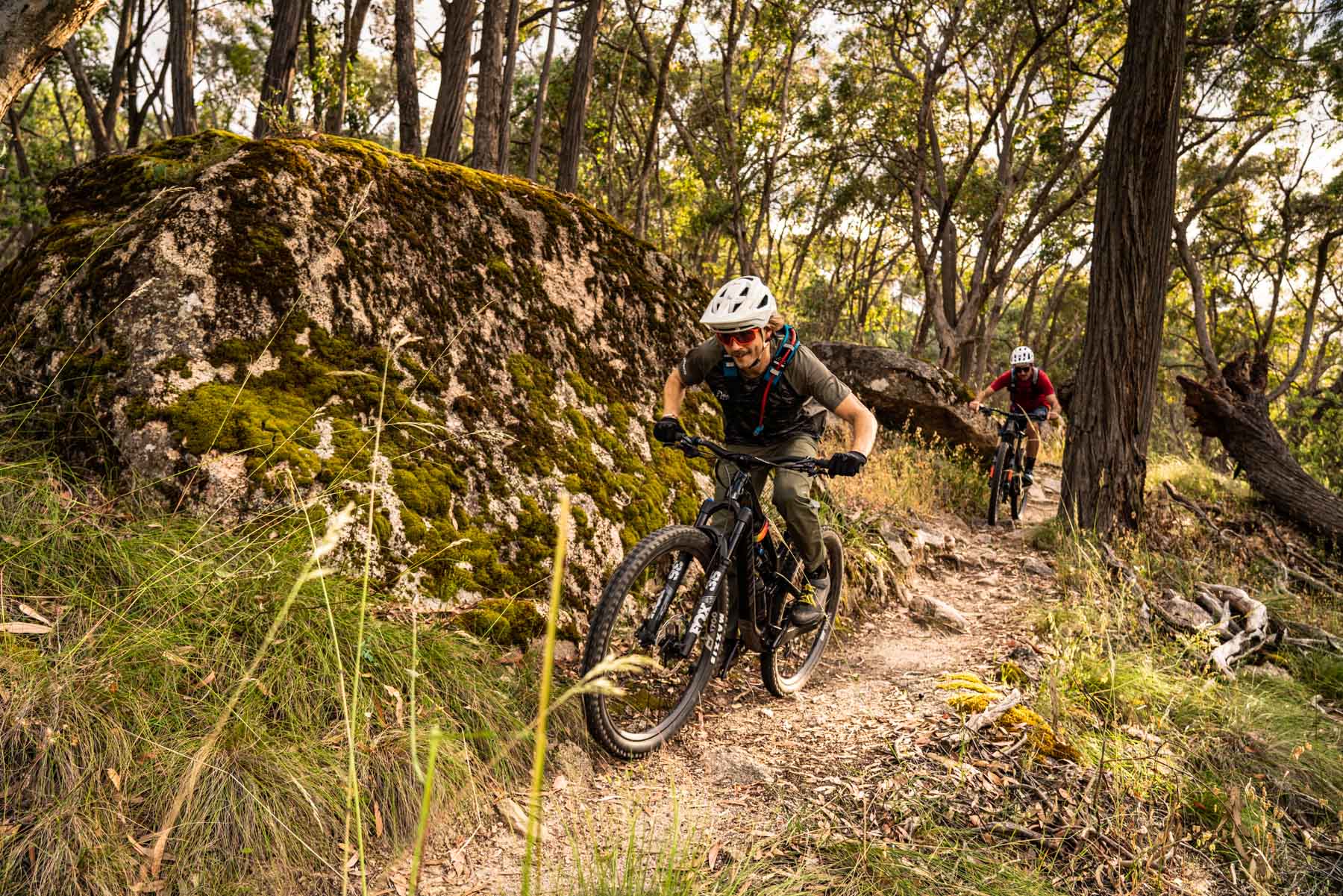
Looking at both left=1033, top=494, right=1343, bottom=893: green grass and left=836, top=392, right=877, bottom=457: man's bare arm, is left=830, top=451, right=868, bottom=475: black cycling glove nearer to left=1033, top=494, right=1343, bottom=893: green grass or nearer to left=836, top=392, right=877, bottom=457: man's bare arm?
left=836, top=392, right=877, bottom=457: man's bare arm

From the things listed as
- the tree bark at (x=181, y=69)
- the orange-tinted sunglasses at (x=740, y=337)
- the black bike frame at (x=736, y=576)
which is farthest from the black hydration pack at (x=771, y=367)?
the tree bark at (x=181, y=69)

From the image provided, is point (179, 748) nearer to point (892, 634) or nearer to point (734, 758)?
point (734, 758)

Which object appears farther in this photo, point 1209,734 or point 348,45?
point 348,45

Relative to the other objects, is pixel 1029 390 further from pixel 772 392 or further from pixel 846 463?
pixel 846 463

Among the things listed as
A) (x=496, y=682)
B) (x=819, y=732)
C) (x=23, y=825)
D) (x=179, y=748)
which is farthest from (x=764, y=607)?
(x=23, y=825)

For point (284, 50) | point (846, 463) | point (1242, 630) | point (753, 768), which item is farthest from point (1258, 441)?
point (284, 50)

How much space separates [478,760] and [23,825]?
4.35 ft

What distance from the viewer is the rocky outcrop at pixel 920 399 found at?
440 inches

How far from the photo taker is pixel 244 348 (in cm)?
349

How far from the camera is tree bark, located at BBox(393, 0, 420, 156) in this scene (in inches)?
455

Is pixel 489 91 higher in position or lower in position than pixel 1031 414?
higher

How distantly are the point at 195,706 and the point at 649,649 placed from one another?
1.85 metres

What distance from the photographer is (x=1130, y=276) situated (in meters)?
7.22

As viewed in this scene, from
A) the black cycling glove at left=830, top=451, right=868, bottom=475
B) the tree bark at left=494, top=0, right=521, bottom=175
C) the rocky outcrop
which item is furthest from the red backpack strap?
the tree bark at left=494, top=0, right=521, bottom=175
